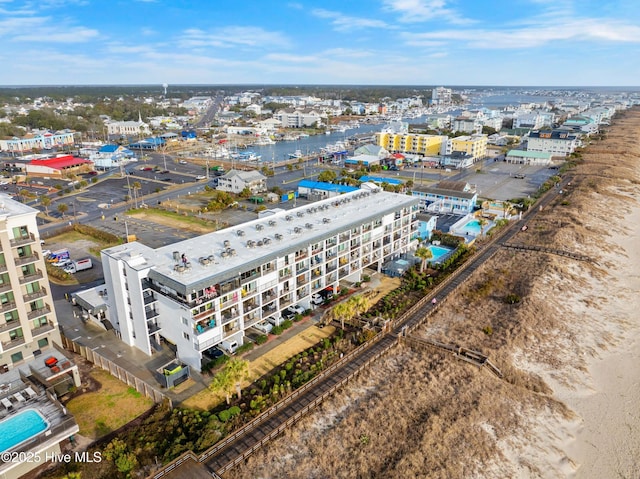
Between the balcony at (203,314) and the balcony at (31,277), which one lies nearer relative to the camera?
the balcony at (203,314)

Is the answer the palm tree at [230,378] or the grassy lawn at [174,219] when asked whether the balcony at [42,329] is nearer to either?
the palm tree at [230,378]

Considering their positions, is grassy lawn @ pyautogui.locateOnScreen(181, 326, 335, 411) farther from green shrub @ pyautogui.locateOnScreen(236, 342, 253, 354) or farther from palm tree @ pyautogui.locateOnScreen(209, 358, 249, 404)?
palm tree @ pyautogui.locateOnScreen(209, 358, 249, 404)

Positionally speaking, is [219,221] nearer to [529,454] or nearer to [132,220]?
[132,220]

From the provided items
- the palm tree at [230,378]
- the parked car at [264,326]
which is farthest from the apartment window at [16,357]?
the parked car at [264,326]

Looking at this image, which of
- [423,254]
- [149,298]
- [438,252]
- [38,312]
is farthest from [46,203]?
[438,252]

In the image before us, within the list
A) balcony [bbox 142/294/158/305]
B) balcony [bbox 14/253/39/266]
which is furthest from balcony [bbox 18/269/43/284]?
balcony [bbox 142/294/158/305]

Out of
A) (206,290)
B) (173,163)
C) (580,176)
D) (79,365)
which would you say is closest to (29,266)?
(79,365)
